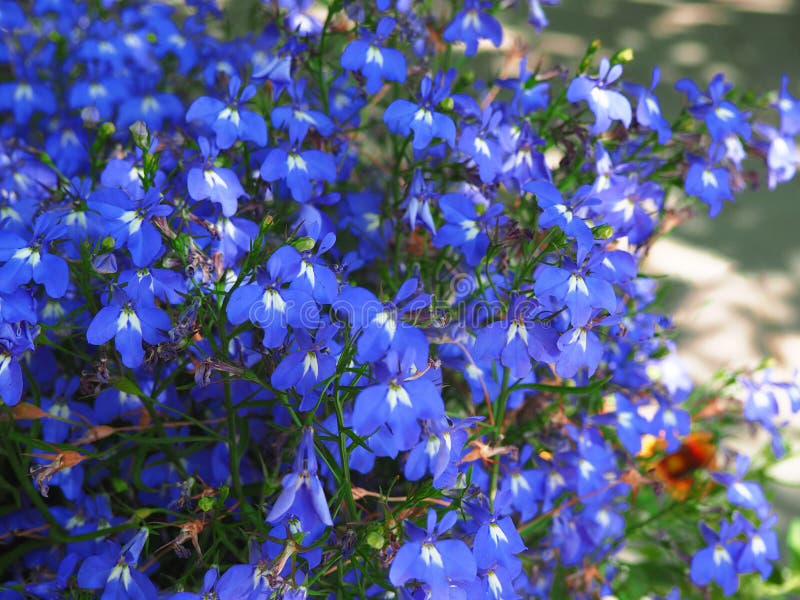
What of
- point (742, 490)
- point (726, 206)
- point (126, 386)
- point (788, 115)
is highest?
point (726, 206)

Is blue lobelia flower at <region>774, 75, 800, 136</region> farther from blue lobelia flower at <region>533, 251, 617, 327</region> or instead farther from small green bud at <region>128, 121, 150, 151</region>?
small green bud at <region>128, 121, 150, 151</region>

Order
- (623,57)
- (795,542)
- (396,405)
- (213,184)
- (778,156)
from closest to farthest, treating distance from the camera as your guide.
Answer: (396,405), (213,184), (623,57), (778,156), (795,542)

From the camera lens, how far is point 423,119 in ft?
2.26

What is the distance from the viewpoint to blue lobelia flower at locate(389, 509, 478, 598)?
0.53 metres

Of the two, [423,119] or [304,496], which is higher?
[423,119]

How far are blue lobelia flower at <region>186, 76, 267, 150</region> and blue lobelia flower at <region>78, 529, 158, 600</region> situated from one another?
0.31m

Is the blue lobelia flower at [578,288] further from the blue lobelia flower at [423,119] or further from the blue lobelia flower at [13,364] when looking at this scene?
the blue lobelia flower at [13,364]

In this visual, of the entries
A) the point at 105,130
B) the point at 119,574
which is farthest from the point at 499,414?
the point at 105,130

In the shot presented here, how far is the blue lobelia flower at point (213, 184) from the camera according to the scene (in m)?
0.62

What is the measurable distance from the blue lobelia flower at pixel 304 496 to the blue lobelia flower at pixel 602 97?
0.36 metres

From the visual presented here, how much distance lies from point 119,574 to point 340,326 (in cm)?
24

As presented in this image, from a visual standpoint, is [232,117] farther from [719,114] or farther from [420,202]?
[719,114]

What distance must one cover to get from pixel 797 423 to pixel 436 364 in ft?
4.00

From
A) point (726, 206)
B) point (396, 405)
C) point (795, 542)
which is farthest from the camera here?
point (726, 206)
